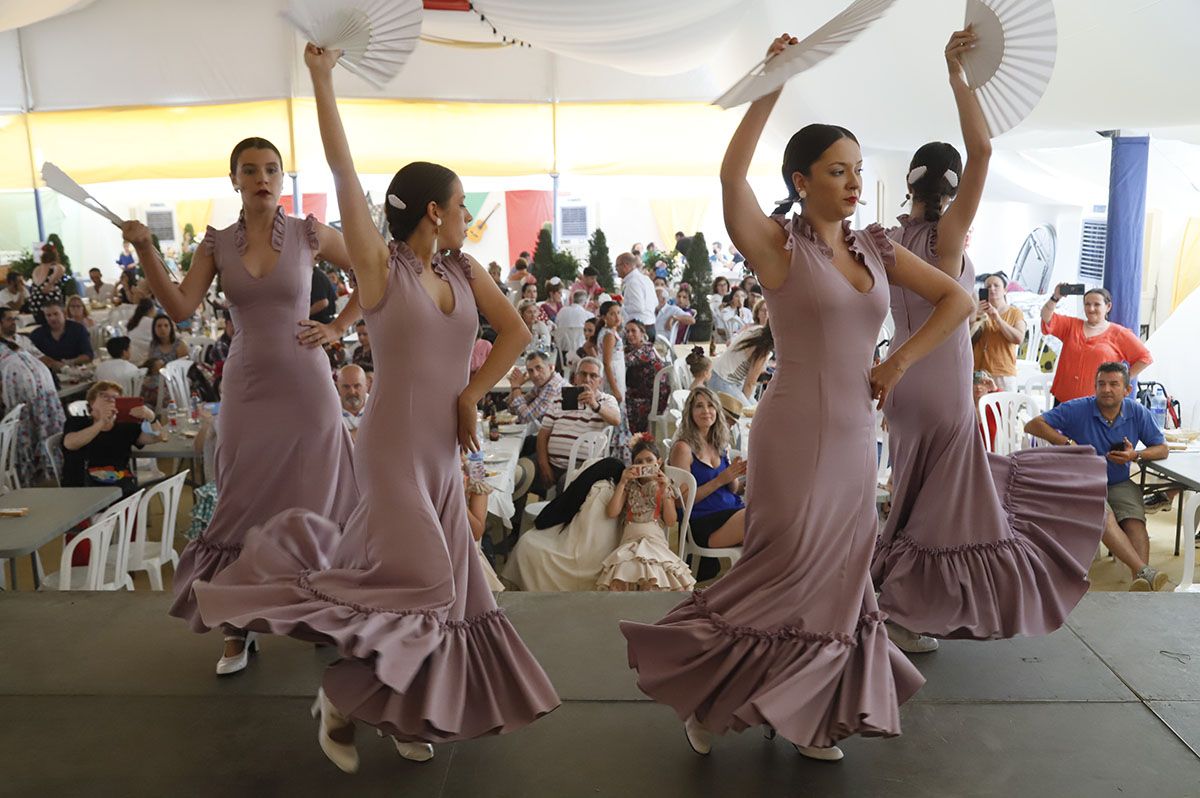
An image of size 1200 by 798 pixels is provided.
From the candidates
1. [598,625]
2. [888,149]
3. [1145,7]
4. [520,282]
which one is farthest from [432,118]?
[598,625]

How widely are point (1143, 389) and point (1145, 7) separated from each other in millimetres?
3477

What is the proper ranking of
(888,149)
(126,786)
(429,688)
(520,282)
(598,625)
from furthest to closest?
(520,282)
(888,149)
(598,625)
(126,786)
(429,688)

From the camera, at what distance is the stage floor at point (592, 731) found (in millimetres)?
2611

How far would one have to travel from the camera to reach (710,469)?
225 inches

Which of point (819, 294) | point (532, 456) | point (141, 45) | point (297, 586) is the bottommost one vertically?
point (532, 456)

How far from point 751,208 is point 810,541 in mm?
771

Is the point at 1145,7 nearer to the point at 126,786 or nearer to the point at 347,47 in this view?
the point at 347,47

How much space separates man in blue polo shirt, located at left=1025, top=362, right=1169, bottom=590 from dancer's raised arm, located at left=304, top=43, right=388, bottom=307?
446 cm

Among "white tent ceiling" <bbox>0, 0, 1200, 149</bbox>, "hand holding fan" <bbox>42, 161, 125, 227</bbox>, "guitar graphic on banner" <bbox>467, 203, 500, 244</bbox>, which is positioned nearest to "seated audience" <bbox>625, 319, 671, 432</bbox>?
"white tent ceiling" <bbox>0, 0, 1200, 149</bbox>

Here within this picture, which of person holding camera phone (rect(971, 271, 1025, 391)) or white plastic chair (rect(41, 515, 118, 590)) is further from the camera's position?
person holding camera phone (rect(971, 271, 1025, 391))

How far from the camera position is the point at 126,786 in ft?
8.59

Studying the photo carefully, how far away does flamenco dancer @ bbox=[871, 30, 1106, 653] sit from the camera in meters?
3.05

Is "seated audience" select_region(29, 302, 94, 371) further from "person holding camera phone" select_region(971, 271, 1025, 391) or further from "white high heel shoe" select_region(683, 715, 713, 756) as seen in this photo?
"white high heel shoe" select_region(683, 715, 713, 756)

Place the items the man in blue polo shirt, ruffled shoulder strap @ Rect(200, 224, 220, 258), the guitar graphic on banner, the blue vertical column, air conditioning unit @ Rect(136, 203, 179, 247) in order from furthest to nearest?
air conditioning unit @ Rect(136, 203, 179, 247) < the guitar graphic on banner < the blue vertical column < the man in blue polo shirt < ruffled shoulder strap @ Rect(200, 224, 220, 258)
